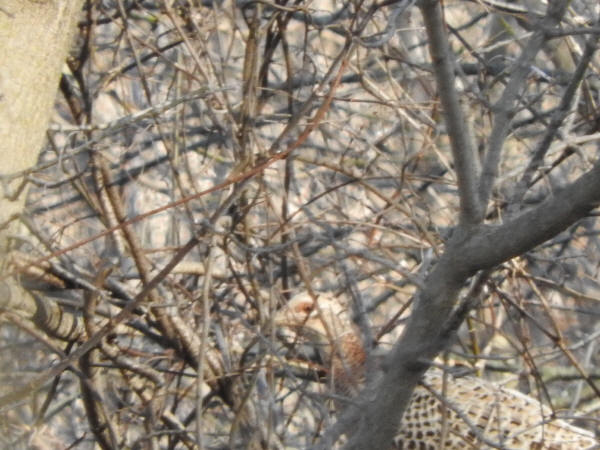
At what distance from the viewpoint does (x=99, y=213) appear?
3926mm

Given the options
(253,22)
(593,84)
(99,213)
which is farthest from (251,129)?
(593,84)

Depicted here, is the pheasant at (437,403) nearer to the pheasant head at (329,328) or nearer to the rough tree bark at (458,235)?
the pheasant head at (329,328)

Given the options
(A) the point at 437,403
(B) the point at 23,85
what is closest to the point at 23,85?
(B) the point at 23,85

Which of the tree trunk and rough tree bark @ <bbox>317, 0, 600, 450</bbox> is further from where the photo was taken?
the tree trunk

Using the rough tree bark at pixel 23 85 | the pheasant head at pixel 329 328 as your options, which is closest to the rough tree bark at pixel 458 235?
the rough tree bark at pixel 23 85

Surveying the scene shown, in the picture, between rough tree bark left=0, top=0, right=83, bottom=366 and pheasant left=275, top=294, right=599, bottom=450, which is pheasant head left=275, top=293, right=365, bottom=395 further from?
rough tree bark left=0, top=0, right=83, bottom=366

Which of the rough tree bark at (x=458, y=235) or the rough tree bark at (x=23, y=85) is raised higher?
the rough tree bark at (x=23, y=85)

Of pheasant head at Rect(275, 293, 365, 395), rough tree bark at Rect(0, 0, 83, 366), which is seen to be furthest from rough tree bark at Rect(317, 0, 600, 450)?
pheasant head at Rect(275, 293, 365, 395)

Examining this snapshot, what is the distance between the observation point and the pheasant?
11.6 ft

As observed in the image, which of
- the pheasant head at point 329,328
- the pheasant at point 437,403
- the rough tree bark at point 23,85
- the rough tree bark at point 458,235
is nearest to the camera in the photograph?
the rough tree bark at point 458,235

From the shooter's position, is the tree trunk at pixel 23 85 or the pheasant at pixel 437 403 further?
the pheasant at pixel 437 403

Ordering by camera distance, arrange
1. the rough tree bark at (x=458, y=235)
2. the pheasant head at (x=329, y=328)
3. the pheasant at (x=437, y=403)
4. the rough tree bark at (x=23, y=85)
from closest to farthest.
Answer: the rough tree bark at (x=458, y=235), the rough tree bark at (x=23, y=85), the pheasant at (x=437, y=403), the pheasant head at (x=329, y=328)

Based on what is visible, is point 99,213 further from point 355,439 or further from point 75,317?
point 355,439

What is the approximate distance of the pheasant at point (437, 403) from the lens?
3521mm
